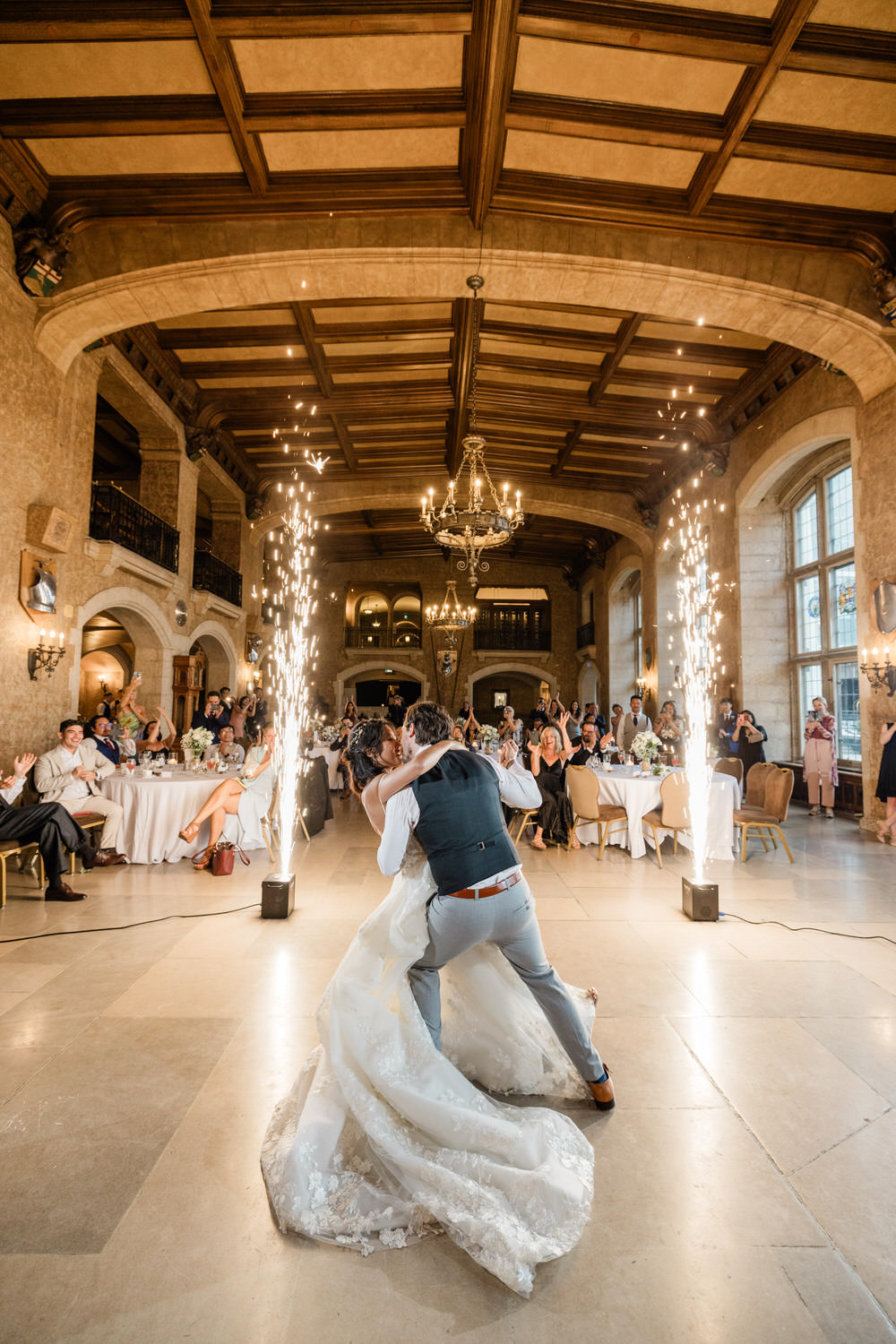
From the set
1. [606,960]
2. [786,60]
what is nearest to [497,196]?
[786,60]

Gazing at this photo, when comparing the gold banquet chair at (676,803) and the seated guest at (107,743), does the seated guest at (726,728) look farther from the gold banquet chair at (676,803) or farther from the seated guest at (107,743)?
the seated guest at (107,743)

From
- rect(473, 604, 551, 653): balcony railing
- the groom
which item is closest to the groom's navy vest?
the groom

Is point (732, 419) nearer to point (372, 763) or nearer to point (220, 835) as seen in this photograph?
point (220, 835)

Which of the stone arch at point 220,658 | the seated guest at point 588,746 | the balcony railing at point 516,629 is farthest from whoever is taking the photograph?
the balcony railing at point 516,629

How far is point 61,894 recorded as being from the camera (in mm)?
4395

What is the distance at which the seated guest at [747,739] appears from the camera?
848cm

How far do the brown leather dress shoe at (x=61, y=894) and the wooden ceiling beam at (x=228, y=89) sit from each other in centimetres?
529

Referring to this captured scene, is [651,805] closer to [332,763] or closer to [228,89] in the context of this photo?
[332,763]

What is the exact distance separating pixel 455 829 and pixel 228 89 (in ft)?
16.8

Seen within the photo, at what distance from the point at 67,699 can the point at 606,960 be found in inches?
222

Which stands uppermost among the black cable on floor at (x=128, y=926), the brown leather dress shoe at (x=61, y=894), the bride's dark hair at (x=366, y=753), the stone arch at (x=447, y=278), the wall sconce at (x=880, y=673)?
the stone arch at (x=447, y=278)

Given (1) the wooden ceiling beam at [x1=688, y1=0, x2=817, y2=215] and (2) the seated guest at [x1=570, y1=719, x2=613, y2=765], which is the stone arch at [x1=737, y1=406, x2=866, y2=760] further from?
(1) the wooden ceiling beam at [x1=688, y1=0, x2=817, y2=215]

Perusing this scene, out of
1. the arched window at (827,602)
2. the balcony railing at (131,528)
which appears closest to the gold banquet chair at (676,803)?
the arched window at (827,602)

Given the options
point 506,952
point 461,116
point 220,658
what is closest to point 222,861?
point 506,952
